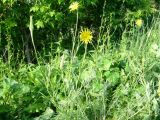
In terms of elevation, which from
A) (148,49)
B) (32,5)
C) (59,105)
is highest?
(32,5)

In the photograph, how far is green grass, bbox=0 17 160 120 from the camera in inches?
122

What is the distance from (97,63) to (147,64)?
19.0 inches

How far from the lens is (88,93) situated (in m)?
3.38

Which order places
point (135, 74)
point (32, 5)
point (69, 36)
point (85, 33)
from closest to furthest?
point (85, 33), point (135, 74), point (32, 5), point (69, 36)

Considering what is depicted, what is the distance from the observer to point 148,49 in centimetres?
433

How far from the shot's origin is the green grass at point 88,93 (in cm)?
309

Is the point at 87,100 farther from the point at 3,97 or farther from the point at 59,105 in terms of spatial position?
the point at 3,97

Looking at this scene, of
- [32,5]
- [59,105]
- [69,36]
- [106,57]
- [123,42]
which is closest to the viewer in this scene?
[59,105]

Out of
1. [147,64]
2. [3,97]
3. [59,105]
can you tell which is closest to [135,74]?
[147,64]

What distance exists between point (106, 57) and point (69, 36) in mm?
2056

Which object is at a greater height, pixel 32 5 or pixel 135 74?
pixel 32 5

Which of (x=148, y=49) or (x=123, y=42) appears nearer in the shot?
(x=148, y=49)

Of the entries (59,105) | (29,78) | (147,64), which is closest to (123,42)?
(147,64)

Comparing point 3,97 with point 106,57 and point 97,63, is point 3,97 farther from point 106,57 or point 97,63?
point 106,57
